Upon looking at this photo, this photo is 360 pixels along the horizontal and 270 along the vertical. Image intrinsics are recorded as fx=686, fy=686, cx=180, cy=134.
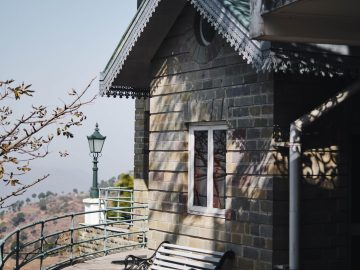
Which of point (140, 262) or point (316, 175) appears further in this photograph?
point (140, 262)

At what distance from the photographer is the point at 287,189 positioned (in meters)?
9.36

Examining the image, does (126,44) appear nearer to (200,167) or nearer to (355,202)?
(200,167)

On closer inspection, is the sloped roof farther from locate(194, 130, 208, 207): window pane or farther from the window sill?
the window sill

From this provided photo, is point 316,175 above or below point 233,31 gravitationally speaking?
below

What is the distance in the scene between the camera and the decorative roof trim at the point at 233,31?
863 centimetres

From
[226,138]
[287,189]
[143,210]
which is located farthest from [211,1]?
[143,210]

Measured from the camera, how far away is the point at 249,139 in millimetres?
9766

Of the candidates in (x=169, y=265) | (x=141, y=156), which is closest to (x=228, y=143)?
(x=169, y=265)

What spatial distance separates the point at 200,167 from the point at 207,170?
0.23 meters

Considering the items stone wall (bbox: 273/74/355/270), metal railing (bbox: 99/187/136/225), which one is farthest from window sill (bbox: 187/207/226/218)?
metal railing (bbox: 99/187/136/225)

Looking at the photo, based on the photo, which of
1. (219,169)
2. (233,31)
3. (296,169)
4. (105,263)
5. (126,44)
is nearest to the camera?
(296,169)

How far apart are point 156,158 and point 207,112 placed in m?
1.77

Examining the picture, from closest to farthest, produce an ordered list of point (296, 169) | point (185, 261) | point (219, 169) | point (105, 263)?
point (296, 169), point (219, 169), point (185, 261), point (105, 263)

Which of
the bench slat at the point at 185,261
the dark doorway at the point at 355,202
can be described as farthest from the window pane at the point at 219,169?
the dark doorway at the point at 355,202
